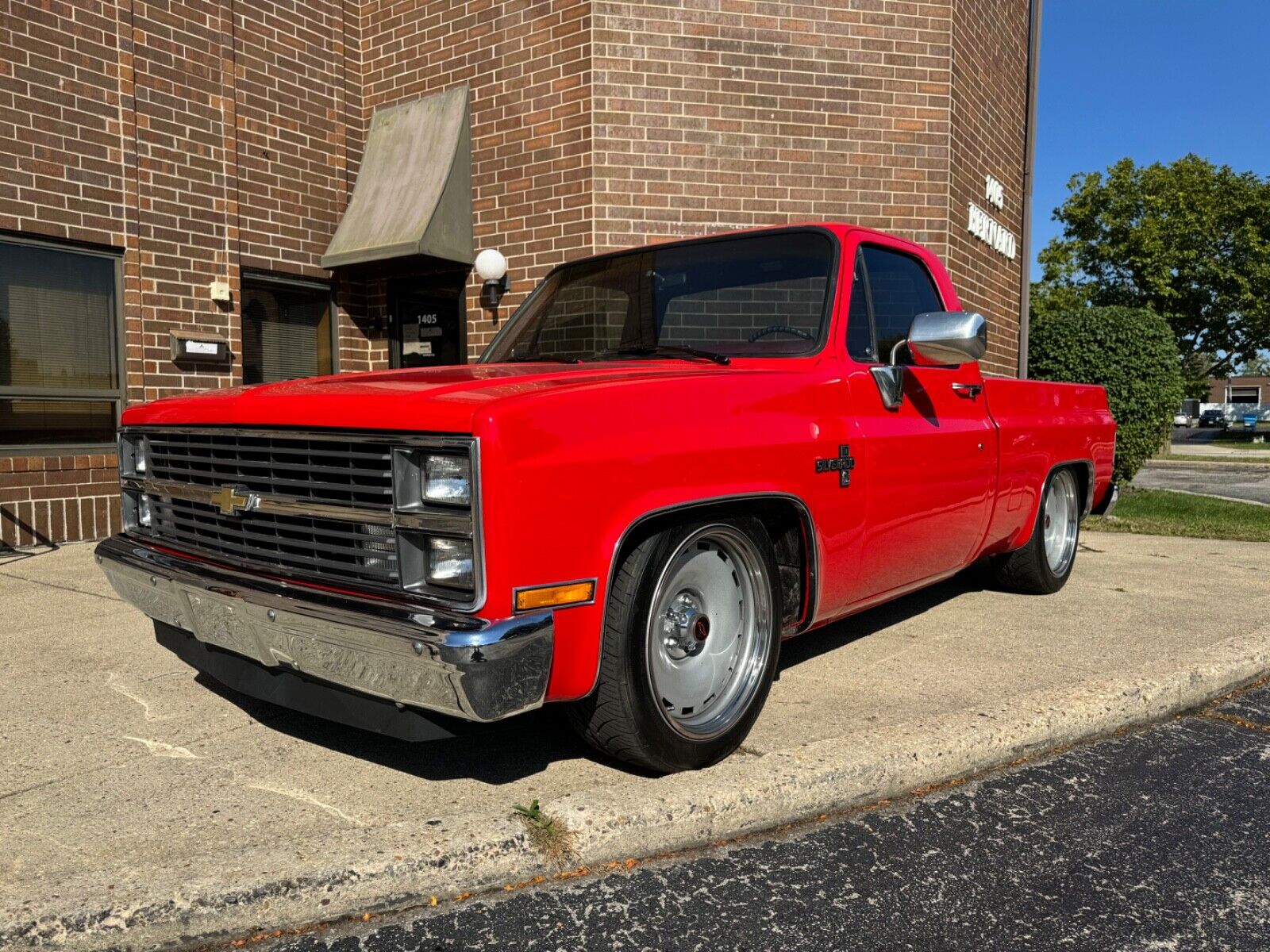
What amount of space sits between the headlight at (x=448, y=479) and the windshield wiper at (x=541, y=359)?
4.24ft

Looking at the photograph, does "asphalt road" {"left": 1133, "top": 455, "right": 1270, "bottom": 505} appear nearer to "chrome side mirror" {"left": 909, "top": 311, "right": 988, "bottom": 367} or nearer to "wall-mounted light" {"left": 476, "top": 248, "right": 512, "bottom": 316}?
"wall-mounted light" {"left": 476, "top": 248, "right": 512, "bottom": 316}

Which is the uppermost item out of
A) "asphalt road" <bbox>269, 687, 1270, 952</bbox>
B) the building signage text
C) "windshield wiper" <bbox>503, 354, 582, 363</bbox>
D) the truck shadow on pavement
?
the building signage text

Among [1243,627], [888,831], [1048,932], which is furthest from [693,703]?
[1243,627]

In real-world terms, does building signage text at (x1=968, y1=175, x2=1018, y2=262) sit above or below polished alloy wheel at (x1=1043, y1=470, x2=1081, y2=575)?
above

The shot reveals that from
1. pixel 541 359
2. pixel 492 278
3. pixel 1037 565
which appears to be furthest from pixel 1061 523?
pixel 492 278

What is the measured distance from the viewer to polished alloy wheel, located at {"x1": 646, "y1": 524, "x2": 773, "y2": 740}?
2.98m

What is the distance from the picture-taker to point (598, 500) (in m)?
2.62

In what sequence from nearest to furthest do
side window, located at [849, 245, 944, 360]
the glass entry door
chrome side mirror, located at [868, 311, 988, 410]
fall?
chrome side mirror, located at [868, 311, 988, 410], side window, located at [849, 245, 944, 360], the glass entry door

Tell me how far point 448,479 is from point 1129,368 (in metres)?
9.72

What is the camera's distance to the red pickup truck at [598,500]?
2.50 m

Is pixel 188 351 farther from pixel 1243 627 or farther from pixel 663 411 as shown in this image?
pixel 1243 627

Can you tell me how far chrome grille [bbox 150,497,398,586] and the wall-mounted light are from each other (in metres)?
6.30

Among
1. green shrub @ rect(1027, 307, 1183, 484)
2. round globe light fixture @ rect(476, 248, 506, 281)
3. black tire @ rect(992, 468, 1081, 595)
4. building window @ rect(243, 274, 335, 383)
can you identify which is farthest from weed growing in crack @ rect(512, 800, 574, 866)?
green shrub @ rect(1027, 307, 1183, 484)

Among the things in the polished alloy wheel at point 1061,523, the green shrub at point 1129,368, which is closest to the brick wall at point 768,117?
the green shrub at point 1129,368
